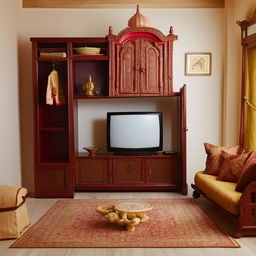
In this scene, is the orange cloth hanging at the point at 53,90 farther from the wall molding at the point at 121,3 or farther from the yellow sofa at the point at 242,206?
the yellow sofa at the point at 242,206

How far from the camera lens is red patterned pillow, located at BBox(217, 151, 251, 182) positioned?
3.96 meters

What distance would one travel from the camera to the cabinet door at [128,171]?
5070 mm

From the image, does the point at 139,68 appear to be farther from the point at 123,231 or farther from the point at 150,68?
the point at 123,231

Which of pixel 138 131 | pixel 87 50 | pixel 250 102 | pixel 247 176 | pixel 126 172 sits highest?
pixel 87 50

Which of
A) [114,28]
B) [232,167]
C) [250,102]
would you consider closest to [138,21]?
[114,28]

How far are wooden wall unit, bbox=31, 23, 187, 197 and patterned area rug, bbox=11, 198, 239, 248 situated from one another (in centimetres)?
79

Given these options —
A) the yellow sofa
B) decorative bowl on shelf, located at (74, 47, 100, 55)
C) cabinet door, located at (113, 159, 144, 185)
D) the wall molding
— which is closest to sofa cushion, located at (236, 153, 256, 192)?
the yellow sofa

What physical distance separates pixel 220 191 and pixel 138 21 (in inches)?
100

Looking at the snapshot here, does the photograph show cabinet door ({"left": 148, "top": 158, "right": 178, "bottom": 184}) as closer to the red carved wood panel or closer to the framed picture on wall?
the red carved wood panel

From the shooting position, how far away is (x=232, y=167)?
4020 mm

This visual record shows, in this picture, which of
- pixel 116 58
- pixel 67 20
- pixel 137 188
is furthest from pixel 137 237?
pixel 67 20

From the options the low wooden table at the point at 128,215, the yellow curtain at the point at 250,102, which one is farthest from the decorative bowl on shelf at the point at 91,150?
the yellow curtain at the point at 250,102

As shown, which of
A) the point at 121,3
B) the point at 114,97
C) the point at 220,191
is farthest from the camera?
the point at 121,3

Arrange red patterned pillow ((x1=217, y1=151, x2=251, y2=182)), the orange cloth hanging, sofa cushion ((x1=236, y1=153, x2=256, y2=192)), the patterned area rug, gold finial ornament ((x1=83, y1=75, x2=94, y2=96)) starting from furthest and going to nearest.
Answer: gold finial ornament ((x1=83, y1=75, x2=94, y2=96))
the orange cloth hanging
red patterned pillow ((x1=217, y1=151, x2=251, y2=182))
sofa cushion ((x1=236, y1=153, x2=256, y2=192))
the patterned area rug
